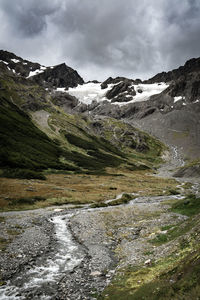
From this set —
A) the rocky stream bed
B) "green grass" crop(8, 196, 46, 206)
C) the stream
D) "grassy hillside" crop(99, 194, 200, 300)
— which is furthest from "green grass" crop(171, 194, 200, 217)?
"green grass" crop(8, 196, 46, 206)

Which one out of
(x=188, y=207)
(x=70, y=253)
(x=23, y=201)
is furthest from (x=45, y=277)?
(x=23, y=201)

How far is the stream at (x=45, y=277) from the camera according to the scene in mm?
17500

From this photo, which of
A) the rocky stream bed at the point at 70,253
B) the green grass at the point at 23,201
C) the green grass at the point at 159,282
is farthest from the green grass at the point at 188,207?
the green grass at the point at 23,201

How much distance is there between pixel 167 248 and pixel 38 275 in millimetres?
13146

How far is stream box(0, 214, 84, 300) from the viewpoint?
17.5 m

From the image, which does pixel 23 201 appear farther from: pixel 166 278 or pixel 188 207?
pixel 166 278

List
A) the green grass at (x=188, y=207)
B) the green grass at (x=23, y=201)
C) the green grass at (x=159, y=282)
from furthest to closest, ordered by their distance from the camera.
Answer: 1. the green grass at (x=23, y=201)
2. the green grass at (x=188, y=207)
3. the green grass at (x=159, y=282)

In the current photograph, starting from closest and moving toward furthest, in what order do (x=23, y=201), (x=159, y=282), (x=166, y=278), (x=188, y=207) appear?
(x=159, y=282)
(x=166, y=278)
(x=188, y=207)
(x=23, y=201)

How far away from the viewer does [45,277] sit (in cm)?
2039

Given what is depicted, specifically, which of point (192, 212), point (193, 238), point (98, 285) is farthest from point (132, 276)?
point (192, 212)

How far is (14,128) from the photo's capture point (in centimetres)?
17262

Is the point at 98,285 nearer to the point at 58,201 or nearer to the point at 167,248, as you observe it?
the point at 167,248

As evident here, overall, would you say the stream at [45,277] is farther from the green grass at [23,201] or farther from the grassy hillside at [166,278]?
the green grass at [23,201]

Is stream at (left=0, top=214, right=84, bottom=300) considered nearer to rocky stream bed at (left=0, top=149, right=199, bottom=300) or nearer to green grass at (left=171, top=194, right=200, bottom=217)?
rocky stream bed at (left=0, top=149, right=199, bottom=300)
